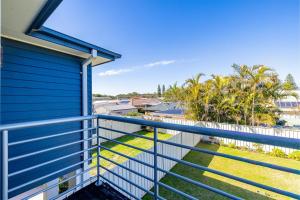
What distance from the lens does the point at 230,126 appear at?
8688 mm

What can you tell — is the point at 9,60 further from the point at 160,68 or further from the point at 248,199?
the point at 160,68

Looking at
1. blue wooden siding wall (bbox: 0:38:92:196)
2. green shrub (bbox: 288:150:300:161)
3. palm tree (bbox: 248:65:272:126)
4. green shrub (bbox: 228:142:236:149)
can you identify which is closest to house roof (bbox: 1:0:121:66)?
blue wooden siding wall (bbox: 0:38:92:196)

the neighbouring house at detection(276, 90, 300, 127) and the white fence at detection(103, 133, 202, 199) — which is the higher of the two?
the neighbouring house at detection(276, 90, 300, 127)

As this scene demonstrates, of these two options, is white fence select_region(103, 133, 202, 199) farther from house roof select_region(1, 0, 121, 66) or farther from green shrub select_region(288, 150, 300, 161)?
green shrub select_region(288, 150, 300, 161)

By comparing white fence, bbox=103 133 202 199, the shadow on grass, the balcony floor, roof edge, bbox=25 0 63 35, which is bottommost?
the shadow on grass

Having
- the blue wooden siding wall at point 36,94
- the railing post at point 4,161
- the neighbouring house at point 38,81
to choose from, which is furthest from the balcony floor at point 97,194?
the blue wooden siding wall at point 36,94

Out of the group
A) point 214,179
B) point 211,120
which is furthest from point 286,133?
point 214,179

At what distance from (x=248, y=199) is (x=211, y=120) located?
643cm

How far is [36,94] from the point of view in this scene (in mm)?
2506

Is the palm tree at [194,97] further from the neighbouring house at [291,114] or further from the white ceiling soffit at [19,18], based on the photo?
the white ceiling soffit at [19,18]

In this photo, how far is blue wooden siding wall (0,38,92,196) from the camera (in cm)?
221

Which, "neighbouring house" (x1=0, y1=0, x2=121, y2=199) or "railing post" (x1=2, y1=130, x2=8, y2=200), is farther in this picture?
"neighbouring house" (x1=0, y1=0, x2=121, y2=199)

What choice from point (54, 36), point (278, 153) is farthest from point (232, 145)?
point (54, 36)

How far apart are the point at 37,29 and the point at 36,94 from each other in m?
1.12
